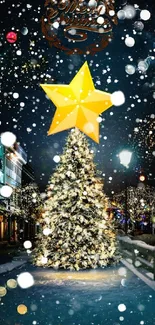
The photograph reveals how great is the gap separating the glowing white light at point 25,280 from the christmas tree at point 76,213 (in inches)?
112

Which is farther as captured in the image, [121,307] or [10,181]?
[10,181]

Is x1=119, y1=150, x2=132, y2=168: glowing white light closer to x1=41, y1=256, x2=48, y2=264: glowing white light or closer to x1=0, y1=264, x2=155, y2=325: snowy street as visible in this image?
x1=41, y1=256, x2=48, y2=264: glowing white light

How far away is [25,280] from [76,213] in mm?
5424

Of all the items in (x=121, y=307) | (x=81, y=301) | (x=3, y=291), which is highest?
(x=3, y=291)

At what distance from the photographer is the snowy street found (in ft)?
26.9

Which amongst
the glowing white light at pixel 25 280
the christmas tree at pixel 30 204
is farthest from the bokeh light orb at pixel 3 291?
the christmas tree at pixel 30 204

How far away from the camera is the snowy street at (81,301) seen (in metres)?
8.20

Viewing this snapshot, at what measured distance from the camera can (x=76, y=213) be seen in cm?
1964

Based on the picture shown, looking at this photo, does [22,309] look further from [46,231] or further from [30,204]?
[30,204]

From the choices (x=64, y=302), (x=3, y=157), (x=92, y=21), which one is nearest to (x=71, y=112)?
(x=92, y=21)

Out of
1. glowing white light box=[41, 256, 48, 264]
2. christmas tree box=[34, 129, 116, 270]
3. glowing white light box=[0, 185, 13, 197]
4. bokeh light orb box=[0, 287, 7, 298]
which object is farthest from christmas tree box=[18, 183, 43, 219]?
bokeh light orb box=[0, 287, 7, 298]

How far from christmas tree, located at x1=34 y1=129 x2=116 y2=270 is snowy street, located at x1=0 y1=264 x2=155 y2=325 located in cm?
421

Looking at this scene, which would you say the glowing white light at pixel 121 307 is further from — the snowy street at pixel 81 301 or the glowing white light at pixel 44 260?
the glowing white light at pixel 44 260

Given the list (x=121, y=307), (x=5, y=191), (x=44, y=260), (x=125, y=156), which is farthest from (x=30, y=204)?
(x=121, y=307)
